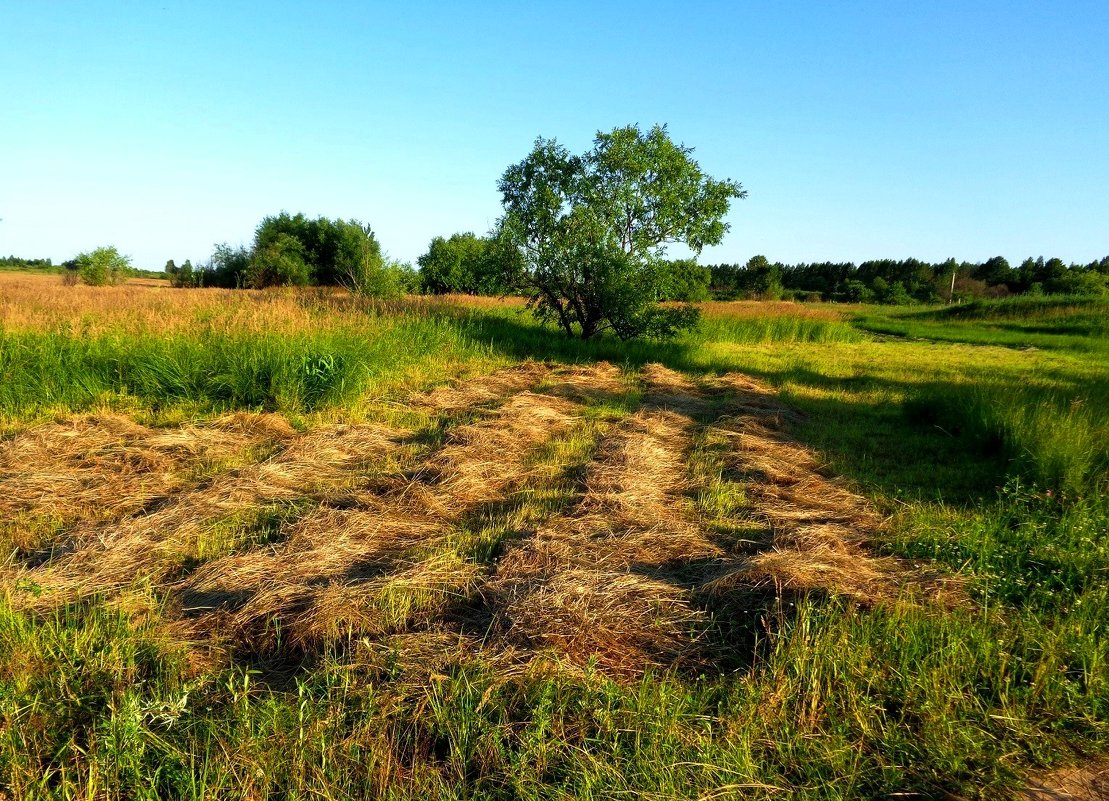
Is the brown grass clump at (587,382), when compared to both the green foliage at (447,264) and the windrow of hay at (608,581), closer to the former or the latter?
the windrow of hay at (608,581)

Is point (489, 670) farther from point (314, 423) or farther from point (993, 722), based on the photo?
point (314, 423)

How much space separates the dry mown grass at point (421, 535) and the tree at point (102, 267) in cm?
3645

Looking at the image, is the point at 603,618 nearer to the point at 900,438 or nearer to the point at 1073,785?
the point at 1073,785

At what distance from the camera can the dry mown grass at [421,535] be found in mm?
2861

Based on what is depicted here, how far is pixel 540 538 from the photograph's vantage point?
150 inches

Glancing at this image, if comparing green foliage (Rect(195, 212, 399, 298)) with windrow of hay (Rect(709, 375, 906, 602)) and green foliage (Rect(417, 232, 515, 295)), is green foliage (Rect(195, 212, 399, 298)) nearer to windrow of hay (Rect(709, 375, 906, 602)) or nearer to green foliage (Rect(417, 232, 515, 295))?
green foliage (Rect(417, 232, 515, 295))

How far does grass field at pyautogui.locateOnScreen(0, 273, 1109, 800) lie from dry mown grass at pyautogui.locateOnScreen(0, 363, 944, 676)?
2cm

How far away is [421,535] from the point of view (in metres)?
3.97

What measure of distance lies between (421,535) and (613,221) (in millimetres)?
10278

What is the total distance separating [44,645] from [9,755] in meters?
0.65

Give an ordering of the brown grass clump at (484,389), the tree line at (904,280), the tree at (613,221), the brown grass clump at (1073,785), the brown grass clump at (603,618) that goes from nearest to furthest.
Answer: the brown grass clump at (1073,785) < the brown grass clump at (603,618) < the brown grass clump at (484,389) < the tree at (613,221) < the tree line at (904,280)

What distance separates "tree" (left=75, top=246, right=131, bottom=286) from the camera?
34.8 metres

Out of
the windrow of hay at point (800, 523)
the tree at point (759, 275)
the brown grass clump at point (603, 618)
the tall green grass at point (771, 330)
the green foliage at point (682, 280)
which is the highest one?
the tree at point (759, 275)

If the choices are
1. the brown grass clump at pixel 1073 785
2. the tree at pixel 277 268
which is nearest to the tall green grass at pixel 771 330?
the brown grass clump at pixel 1073 785
